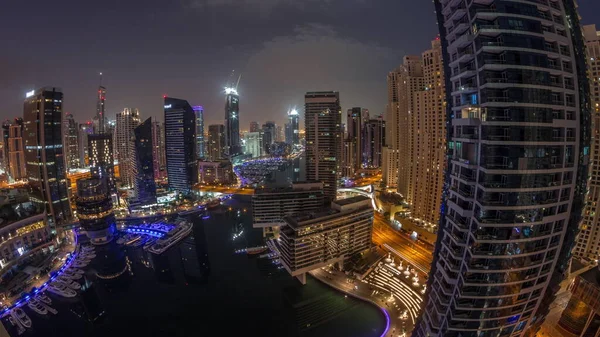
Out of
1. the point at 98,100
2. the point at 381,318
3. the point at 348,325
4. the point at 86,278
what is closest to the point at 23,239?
the point at 86,278

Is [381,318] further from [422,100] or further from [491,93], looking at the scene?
[422,100]

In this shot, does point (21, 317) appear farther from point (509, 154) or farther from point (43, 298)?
point (509, 154)

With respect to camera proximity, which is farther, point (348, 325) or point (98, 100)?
point (98, 100)

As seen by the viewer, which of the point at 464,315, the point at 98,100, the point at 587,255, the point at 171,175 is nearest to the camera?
the point at 464,315

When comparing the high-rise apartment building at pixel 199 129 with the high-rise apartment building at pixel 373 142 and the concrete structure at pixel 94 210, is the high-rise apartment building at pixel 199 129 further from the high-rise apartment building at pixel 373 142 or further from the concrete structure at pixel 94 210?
the concrete structure at pixel 94 210

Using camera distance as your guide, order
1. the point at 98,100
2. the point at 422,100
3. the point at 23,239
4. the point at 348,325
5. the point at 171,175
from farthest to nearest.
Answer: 1. the point at 98,100
2. the point at 171,175
3. the point at 422,100
4. the point at 23,239
5. the point at 348,325

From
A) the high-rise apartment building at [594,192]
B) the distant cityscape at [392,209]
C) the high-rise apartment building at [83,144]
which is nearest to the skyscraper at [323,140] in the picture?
the distant cityscape at [392,209]
